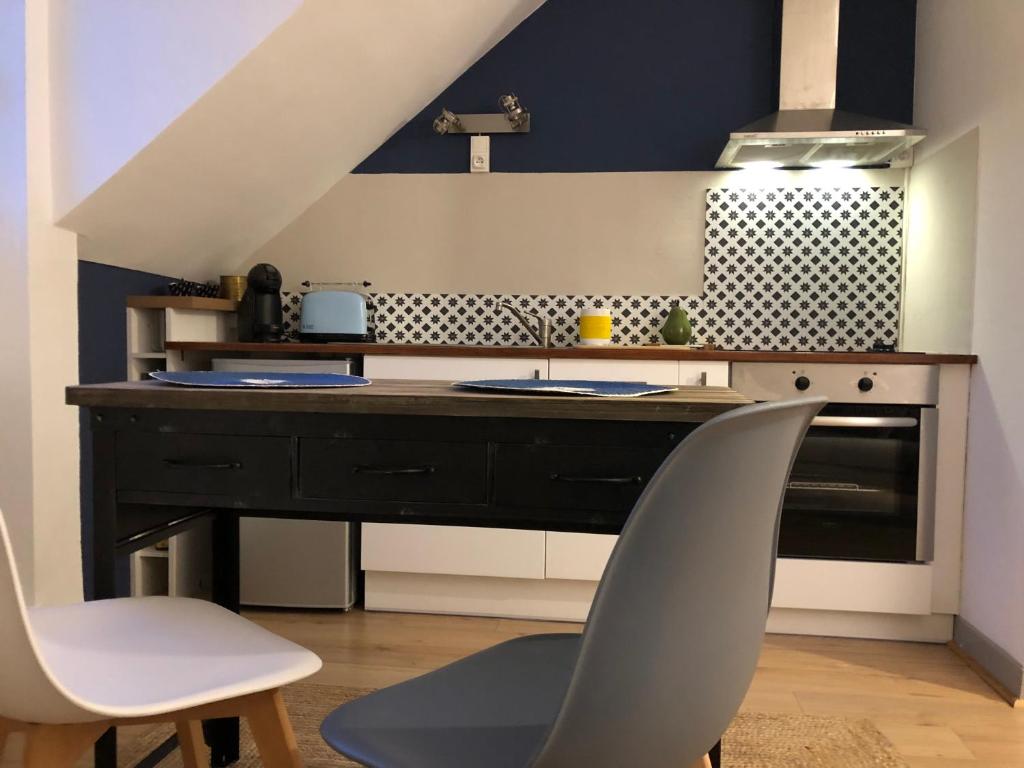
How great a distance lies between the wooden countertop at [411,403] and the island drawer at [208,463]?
0.21 ft

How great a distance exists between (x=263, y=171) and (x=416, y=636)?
1.77 m

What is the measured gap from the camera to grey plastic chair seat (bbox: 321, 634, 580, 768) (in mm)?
873

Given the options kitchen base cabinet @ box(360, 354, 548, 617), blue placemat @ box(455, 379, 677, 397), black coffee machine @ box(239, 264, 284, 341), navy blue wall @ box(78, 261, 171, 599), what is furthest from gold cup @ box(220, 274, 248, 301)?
blue placemat @ box(455, 379, 677, 397)

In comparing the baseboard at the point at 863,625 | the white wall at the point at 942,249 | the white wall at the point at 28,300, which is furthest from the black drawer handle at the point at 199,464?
the white wall at the point at 942,249

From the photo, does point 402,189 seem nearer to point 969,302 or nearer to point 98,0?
point 98,0

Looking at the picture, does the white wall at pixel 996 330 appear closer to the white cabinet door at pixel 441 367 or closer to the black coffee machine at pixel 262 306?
the white cabinet door at pixel 441 367

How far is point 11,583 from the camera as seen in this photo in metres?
0.88

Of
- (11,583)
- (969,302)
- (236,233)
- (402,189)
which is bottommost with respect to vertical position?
(11,583)

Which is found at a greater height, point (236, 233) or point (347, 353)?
point (236, 233)

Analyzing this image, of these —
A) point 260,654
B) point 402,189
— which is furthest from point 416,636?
point 402,189

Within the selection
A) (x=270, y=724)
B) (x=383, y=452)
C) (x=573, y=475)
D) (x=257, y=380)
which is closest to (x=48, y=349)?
(x=257, y=380)

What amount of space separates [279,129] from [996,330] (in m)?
2.44

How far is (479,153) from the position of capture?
11.6ft

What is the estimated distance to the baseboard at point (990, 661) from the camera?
2285 millimetres
